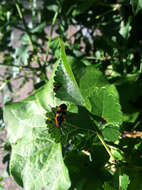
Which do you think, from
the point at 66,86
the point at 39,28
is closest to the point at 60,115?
the point at 66,86

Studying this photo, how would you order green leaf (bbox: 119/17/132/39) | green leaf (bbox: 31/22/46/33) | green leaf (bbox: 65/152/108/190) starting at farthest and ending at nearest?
green leaf (bbox: 31/22/46/33), green leaf (bbox: 119/17/132/39), green leaf (bbox: 65/152/108/190)

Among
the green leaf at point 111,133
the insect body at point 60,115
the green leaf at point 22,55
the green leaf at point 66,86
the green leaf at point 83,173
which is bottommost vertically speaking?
the green leaf at point 83,173

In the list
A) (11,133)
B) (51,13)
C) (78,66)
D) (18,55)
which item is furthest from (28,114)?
(51,13)

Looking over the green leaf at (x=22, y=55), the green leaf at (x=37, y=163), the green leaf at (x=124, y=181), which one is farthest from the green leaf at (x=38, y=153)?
the green leaf at (x=22, y=55)

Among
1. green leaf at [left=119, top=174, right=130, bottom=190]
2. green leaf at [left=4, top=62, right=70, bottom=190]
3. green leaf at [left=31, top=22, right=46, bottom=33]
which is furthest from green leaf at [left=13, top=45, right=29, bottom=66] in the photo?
green leaf at [left=119, top=174, right=130, bottom=190]

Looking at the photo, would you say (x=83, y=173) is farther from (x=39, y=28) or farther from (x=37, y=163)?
(x=39, y=28)

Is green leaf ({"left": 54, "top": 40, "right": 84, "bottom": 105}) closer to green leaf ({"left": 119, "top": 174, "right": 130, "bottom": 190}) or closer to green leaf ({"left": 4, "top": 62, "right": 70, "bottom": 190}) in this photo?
green leaf ({"left": 4, "top": 62, "right": 70, "bottom": 190})

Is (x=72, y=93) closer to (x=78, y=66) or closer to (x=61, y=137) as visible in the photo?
(x=61, y=137)

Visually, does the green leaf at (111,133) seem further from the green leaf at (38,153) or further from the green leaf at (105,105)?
the green leaf at (38,153)
